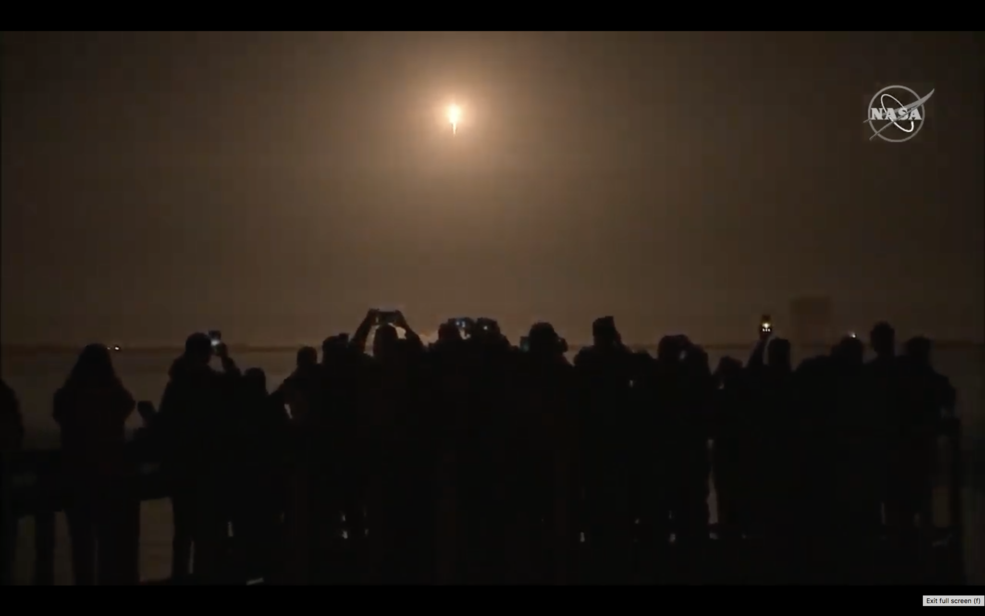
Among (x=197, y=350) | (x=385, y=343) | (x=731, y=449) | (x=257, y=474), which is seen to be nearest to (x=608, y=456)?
(x=731, y=449)

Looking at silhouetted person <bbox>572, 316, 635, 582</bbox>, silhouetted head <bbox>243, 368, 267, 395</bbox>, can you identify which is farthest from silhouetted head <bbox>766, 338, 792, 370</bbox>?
silhouetted head <bbox>243, 368, 267, 395</bbox>

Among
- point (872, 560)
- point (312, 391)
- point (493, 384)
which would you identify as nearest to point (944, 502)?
point (872, 560)

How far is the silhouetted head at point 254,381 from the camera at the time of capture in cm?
454

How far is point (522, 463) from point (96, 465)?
79.8 inches

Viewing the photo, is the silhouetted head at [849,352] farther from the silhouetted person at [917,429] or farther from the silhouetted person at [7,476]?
the silhouetted person at [7,476]

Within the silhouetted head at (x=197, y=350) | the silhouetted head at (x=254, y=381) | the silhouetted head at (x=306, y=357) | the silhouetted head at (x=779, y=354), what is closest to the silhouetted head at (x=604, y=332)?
the silhouetted head at (x=779, y=354)

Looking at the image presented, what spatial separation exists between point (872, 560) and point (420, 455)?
2362mm

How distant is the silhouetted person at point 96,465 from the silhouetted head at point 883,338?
151 inches

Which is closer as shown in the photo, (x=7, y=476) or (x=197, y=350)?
(x=7, y=476)

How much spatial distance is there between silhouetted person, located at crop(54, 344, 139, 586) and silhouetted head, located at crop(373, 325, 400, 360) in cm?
125

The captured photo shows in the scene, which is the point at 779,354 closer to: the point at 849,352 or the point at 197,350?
the point at 849,352

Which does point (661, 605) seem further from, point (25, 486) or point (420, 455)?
point (25, 486)

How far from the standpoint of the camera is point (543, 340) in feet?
15.4

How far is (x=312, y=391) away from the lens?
4.56 metres
